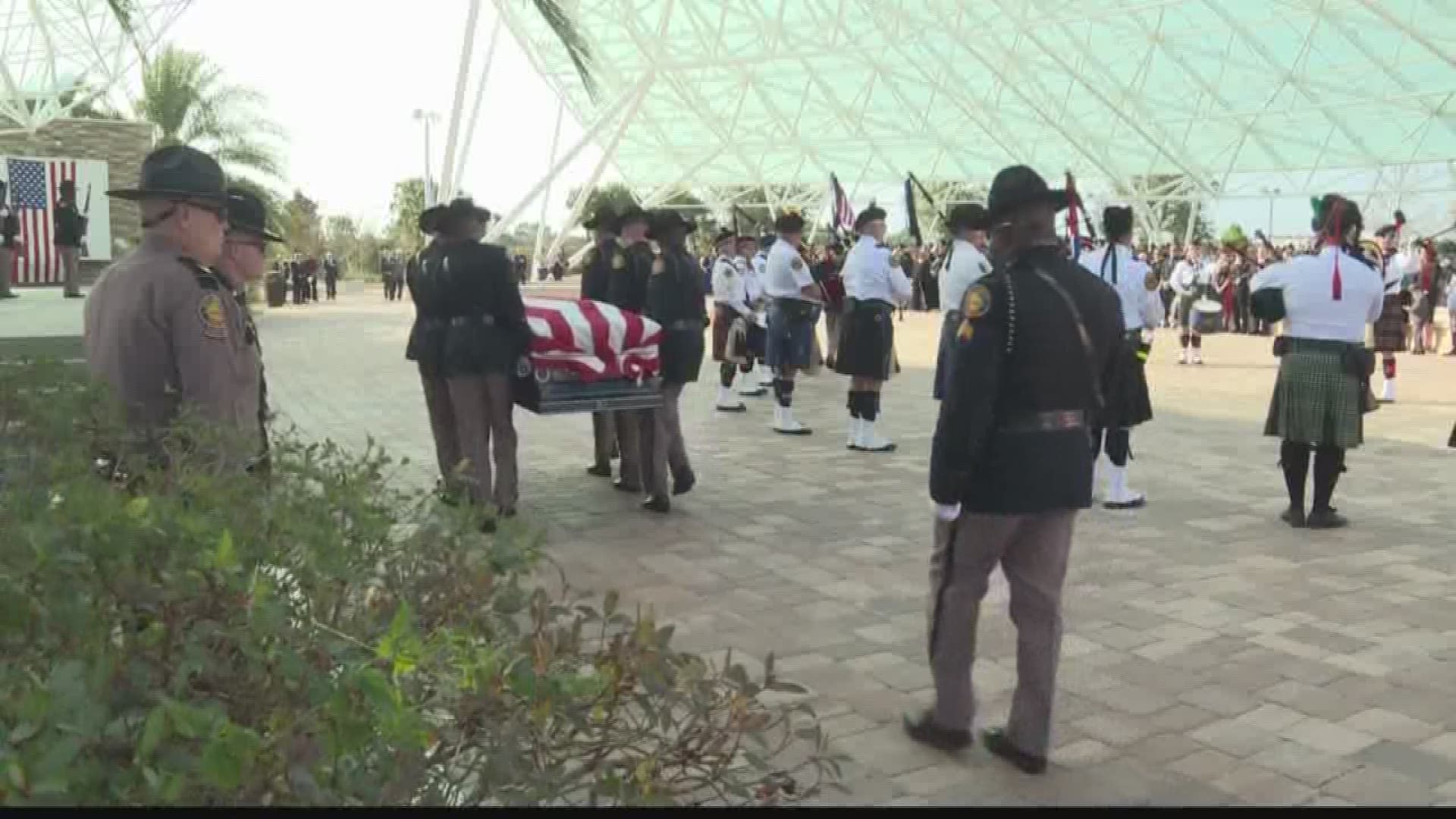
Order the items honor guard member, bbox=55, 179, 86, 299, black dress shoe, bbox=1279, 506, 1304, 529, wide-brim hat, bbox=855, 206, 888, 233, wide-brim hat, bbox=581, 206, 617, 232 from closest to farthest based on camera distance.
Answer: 1. black dress shoe, bbox=1279, 506, 1304, 529
2. wide-brim hat, bbox=581, 206, 617, 232
3. wide-brim hat, bbox=855, 206, 888, 233
4. honor guard member, bbox=55, 179, 86, 299

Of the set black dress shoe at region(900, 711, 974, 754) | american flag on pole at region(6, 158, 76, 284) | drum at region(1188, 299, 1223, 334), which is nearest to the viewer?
black dress shoe at region(900, 711, 974, 754)

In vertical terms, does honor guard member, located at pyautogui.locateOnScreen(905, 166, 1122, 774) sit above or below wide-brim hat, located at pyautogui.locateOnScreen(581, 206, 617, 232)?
below

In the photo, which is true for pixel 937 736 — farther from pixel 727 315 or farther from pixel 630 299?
pixel 727 315

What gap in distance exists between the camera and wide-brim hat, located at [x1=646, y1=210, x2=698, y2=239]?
290 inches

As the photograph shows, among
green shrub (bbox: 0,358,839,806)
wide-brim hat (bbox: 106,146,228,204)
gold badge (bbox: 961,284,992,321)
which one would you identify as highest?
wide-brim hat (bbox: 106,146,228,204)

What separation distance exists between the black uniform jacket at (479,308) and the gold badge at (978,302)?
3112 millimetres

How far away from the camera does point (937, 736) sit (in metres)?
3.73

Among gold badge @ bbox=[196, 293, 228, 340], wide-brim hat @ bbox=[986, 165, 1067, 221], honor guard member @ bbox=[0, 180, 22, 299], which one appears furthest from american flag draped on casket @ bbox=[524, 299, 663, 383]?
honor guard member @ bbox=[0, 180, 22, 299]

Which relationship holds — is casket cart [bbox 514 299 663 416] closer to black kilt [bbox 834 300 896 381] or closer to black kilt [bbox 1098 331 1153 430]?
black kilt [bbox 834 300 896 381]

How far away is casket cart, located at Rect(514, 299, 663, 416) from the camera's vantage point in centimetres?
644

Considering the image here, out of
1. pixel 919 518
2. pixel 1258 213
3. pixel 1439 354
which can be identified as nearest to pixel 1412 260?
pixel 1439 354

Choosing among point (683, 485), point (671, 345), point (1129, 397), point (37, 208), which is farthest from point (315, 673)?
point (37, 208)

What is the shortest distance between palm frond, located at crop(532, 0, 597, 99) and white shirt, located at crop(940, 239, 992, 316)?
2.60m

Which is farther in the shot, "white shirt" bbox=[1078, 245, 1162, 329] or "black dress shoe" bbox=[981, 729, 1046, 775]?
"white shirt" bbox=[1078, 245, 1162, 329]
